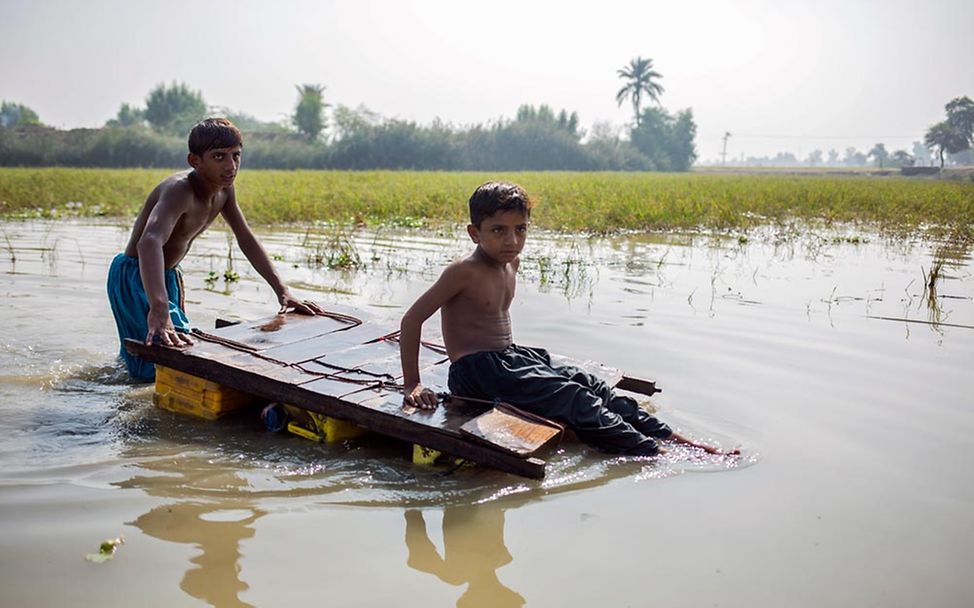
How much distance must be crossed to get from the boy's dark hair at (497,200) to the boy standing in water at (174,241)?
145 centimetres

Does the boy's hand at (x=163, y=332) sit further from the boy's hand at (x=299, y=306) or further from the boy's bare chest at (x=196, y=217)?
the boy's hand at (x=299, y=306)

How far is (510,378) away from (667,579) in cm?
108

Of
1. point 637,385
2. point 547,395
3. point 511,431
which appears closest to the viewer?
point 511,431

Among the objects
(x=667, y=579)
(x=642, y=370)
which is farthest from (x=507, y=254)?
(x=642, y=370)

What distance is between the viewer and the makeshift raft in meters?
2.73

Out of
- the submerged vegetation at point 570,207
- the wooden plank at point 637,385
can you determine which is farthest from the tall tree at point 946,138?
the wooden plank at point 637,385

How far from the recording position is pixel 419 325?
2957 mm

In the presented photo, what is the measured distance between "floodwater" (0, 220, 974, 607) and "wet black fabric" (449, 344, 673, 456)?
105 millimetres

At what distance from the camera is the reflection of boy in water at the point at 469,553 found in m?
2.13

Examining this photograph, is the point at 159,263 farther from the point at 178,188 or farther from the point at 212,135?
the point at 212,135

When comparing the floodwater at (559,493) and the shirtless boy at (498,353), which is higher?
the shirtless boy at (498,353)

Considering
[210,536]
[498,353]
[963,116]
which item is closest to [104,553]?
[210,536]

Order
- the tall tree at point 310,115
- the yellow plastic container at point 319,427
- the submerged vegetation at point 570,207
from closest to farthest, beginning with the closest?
the yellow plastic container at point 319,427, the submerged vegetation at point 570,207, the tall tree at point 310,115

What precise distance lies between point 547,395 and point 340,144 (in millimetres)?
39163
